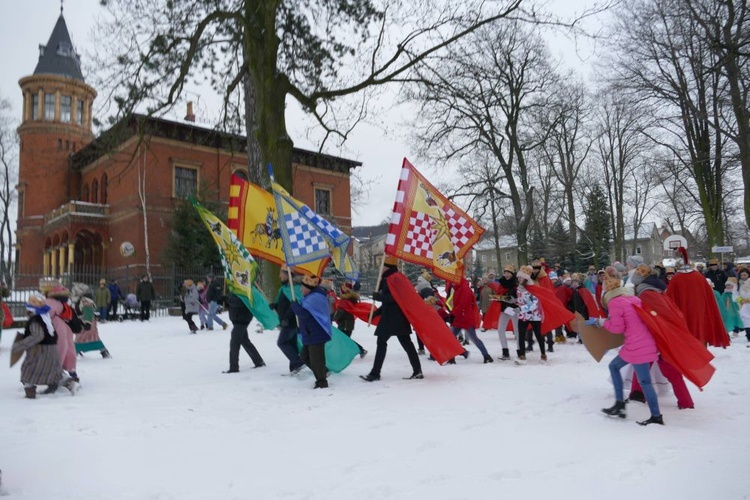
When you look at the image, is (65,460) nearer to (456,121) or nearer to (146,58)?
(146,58)

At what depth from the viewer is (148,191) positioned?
34.2 meters

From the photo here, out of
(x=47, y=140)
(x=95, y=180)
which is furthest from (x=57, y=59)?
(x=95, y=180)

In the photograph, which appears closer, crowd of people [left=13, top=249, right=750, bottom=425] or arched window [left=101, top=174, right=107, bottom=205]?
crowd of people [left=13, top=249, right=750, bottom=425]

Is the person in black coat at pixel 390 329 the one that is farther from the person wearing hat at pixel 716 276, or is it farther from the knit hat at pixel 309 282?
the person wearing hat at pixel 716 276

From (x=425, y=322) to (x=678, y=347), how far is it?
3.48 meters

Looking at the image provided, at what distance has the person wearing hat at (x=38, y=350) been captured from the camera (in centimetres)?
765

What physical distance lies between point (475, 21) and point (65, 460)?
14.7 m

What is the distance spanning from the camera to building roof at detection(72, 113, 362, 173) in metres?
15.6

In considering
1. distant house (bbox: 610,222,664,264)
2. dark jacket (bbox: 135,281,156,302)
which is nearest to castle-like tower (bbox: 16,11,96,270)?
dark jacket (bbox: 135,281,156,302)

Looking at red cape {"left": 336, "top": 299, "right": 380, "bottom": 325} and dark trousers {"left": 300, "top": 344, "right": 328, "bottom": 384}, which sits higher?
red cape {"left": 336, "top": 299, "right": 380, "bottom": 325}

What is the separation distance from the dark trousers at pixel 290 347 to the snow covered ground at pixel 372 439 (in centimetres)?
23

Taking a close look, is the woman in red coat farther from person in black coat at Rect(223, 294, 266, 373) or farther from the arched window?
the arched window

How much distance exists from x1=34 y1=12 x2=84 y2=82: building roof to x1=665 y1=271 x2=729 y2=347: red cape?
4476cm

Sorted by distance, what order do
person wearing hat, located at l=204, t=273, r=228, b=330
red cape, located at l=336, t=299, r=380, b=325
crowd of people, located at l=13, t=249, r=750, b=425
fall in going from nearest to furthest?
1. crowd of people, located at l=13, t=249, r=750, b=425
2. red cape, located at l=336, t=299, r=380, b=325
3. person wearing hat, located at l=204, t=273, r=228, b=330
